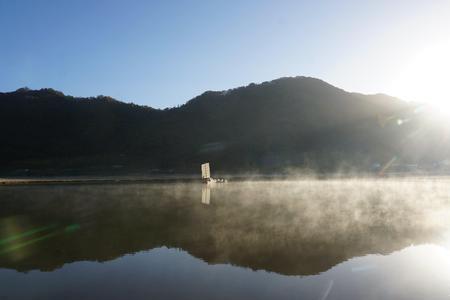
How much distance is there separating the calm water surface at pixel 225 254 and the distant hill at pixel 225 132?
213 feet

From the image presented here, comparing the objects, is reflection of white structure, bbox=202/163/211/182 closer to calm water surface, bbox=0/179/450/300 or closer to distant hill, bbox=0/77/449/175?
calm water surface, bbox=0/179/450/300

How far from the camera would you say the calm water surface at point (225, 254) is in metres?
7.94

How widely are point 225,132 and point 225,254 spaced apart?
341 feet

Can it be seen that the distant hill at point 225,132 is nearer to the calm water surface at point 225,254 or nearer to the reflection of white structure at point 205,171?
the reflection of white structure at point 205,171

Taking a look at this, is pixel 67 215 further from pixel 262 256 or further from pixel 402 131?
pixel 402 131

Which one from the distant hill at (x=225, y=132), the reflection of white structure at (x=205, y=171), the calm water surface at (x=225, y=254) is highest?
the distant hill at (x=225, y=132)

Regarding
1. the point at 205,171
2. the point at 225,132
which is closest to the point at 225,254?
the point at 205,171

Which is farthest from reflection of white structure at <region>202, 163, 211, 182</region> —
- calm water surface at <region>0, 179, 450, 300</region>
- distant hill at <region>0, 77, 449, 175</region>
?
distant hill at <region>0, 77, 449, 175</region>

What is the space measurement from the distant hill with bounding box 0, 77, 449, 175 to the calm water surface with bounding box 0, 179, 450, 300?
213 ft

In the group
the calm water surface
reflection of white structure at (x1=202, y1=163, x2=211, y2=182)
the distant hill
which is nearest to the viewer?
the calm water surface

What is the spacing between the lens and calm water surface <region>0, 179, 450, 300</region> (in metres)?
7.94

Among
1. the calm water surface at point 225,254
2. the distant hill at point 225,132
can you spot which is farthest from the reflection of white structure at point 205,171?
the distant hill at point 225,132

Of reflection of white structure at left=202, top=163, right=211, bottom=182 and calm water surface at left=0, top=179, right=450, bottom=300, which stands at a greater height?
reflection of white structure at left=202, top=163, right=211, bottom=182

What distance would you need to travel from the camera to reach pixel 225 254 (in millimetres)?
10992
